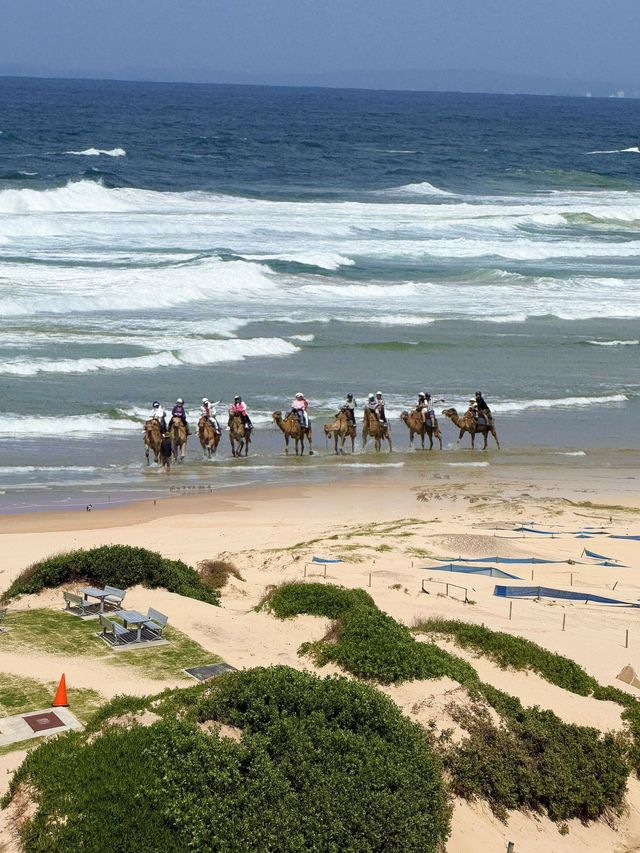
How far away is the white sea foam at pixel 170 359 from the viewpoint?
98.0 feet

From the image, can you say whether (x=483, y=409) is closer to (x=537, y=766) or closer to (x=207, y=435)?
(x=207, y=435)

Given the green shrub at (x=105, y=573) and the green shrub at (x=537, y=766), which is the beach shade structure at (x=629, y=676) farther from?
the green shrub at (x=105, y=573)

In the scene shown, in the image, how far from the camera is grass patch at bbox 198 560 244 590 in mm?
14953

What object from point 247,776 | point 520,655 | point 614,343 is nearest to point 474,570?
point 520,655

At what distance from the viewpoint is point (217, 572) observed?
1522 centimetres

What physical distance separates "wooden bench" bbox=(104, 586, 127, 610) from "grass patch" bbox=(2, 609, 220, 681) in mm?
295

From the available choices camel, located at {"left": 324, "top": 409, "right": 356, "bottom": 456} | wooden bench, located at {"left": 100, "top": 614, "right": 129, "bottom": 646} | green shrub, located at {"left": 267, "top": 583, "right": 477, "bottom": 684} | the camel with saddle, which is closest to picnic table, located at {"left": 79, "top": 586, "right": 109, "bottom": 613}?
wooden bench, located at {"left": 100, "top": 614, "right": 129, "bottom": 646}

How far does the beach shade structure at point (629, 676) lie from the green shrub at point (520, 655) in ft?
1.80

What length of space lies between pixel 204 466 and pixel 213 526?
520 cm

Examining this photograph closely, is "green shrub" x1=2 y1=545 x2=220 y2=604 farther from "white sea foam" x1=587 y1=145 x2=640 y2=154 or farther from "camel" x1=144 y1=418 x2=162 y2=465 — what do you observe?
"white sea foam" x1=587 y1=145 x2=640 y2=154

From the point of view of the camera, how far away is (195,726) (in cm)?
880

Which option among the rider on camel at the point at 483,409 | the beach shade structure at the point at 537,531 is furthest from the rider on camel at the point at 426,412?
the beach shade structure at the point at 537,531

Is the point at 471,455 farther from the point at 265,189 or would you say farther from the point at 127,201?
the point at 265,189

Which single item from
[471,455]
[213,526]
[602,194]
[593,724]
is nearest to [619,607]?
[593,724]
